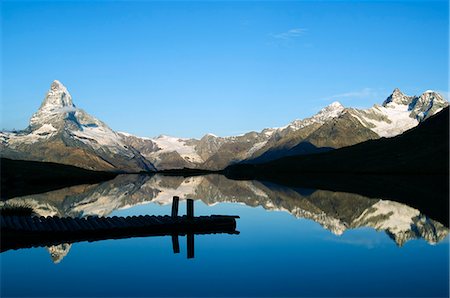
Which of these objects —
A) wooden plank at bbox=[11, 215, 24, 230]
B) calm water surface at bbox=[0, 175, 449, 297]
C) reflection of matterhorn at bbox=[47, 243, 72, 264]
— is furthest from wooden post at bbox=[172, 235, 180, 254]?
wooden plank at bbox=[11, 215, 24, 230]

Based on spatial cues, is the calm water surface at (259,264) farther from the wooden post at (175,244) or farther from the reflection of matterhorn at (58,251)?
the wooden post at (175,244)

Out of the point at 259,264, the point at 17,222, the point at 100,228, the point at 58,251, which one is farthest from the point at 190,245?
the point at 17,222

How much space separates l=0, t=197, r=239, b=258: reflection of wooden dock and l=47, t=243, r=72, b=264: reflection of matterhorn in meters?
1.62

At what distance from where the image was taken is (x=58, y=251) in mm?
44500

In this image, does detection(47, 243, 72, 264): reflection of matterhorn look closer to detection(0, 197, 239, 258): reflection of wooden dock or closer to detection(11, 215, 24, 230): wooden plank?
detection(0, 197, 239, 258): reflection of wooden dock

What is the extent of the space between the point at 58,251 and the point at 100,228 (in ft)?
33.1

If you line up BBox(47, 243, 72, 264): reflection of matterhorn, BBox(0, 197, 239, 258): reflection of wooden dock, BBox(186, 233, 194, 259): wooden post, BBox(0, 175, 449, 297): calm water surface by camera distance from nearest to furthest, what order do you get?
BBox(0, 175, 449, 297): calm water surface, BBox(47, 243, 72, 264): reflection of matterhorn, BBox(186, 233, 194, 259): wooden post, BBox(0, 197, 239, 258): reflection of wooden dock

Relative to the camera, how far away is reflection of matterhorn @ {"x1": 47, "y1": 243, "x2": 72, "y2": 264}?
1652 inches

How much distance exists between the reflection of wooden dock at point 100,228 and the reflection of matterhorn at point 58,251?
162 cm

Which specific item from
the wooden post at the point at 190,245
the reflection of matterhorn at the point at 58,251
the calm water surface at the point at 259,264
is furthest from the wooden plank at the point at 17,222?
the wooden post at the point at 190,245

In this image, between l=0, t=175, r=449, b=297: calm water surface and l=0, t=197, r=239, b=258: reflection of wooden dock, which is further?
l=0, t=197, r=239, b=258: reflection of wooden dock

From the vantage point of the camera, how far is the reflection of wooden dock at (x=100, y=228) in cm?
4938

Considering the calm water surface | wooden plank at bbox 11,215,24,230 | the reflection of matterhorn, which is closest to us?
the calm water surface

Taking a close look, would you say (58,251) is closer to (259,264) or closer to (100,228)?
(100,228)
